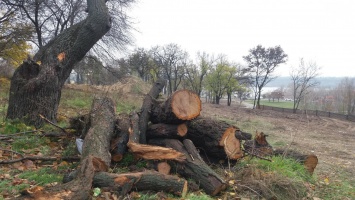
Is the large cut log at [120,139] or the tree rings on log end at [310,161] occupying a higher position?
the large cut log at [120,139]

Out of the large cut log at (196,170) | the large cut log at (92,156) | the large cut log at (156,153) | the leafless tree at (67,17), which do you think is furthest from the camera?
the leafless tree at (67,17)

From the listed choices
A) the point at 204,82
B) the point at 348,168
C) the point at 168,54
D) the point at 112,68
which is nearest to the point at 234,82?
the point at 204,82

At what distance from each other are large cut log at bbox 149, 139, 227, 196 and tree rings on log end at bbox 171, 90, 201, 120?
1.58 feet

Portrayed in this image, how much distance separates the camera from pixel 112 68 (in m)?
17.4

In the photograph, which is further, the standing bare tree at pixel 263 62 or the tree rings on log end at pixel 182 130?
the standing bare tree at pixel 263 62

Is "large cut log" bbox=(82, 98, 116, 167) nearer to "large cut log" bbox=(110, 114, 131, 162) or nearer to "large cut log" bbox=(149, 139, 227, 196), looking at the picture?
"large cut log" bbox=(110, 114, 131, 162)

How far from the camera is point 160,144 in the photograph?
4.68m

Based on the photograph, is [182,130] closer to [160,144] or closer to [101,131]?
[160,144]

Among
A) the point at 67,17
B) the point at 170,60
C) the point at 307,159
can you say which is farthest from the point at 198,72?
the point at 307,159

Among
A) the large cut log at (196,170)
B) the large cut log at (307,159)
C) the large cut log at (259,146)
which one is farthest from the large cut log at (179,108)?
the large cut log at (307,159)

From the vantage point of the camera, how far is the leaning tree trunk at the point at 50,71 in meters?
6.04

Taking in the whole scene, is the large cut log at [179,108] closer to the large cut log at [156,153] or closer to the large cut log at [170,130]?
the large cut log at [170,130]

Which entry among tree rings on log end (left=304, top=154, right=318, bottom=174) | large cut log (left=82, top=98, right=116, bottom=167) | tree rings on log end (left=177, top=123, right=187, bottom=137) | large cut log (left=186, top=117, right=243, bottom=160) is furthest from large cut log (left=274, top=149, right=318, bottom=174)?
large cut log (left=82, top=98, right=116, bottom=167)

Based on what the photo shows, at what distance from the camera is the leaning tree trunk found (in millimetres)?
6043
